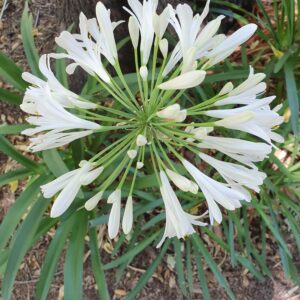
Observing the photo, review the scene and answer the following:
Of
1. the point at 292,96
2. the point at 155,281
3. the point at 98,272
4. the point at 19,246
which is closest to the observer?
the point at 19,246

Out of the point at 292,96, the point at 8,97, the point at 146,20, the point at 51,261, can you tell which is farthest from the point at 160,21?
the point at 292,96

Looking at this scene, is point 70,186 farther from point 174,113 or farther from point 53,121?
point 174,113

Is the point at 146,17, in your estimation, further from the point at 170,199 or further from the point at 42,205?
the point at 42,205

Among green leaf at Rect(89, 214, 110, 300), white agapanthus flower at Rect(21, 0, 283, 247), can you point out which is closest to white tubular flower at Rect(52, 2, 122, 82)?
white agapanthus flower at Rect(21, 0, 283, 247)

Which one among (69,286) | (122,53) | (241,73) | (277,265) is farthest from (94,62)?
(277,265)

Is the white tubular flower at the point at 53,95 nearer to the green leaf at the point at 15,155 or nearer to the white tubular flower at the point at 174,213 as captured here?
the white tubular flower at the point at 174,213

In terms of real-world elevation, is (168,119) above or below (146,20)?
below
